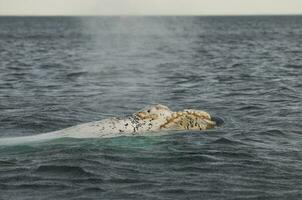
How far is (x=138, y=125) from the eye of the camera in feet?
72.7

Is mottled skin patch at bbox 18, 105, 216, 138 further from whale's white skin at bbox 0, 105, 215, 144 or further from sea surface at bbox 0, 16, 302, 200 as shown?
sea surface at bbox 0, 16, 302, 200

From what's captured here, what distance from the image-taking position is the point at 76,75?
45906mm

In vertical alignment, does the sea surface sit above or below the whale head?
below

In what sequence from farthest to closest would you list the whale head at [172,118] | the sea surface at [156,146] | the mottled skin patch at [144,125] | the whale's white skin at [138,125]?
the whale head at [172,118] < the mottled skin patch at [144,125] < the whale's white skin at [138,125] < the sea surface at [156,146]

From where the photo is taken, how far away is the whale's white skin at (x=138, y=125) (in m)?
21.4

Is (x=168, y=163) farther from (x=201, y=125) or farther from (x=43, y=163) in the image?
(x=201, y=125)

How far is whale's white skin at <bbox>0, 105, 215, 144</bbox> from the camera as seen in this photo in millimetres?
21391

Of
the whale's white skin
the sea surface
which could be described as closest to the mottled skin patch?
the whale's white skin

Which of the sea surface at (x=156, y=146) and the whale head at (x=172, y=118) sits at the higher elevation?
the whale head at (x=172, y=118)

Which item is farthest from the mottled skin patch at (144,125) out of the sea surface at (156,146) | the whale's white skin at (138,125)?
the sea surface at (156,146)

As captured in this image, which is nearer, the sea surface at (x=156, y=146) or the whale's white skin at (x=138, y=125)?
the sea surface at (x=156, y=146)

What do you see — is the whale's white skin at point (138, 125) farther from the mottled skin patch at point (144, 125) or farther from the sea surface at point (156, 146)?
the sea surface at point (156, 146)

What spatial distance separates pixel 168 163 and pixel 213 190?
279 centimetres

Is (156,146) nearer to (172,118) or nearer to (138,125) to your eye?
(138,125)
